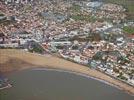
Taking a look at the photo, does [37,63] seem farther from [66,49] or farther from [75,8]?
[75,8]

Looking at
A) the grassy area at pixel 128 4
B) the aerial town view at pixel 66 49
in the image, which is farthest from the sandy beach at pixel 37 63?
the grassy area at pixel 128 4

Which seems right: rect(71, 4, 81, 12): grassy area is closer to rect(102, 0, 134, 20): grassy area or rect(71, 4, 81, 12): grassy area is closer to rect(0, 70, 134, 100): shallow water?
rect(102, 0, 134, 20): grassy area

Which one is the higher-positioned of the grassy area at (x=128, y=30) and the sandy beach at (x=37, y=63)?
the grassy area at (x=128, y=30)

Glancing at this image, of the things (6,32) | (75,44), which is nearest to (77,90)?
(75,44)

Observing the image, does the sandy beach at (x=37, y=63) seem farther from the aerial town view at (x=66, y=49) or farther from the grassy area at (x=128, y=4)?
the grassy area at (x=128, y=4)

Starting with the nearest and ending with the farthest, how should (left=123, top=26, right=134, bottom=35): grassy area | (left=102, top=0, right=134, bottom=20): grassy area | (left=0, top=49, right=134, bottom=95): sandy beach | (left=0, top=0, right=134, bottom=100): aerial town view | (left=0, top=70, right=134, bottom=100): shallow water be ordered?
(left=0, top=70, right=134, bottom=100): shallow water → (left=0, top=0, right=134, bottom=100): aerial town view → (left=0, top=49, right=134, bottom=95): sandy beach → (left=123, top=26, right=134, bottom=35): grassy area → (left=102, top=0, right=134, bottom=20): grassy area

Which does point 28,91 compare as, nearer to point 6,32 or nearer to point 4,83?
point 4,83

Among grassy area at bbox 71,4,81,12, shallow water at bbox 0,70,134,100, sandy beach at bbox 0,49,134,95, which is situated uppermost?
grassy area at bbox 71,4,81,12

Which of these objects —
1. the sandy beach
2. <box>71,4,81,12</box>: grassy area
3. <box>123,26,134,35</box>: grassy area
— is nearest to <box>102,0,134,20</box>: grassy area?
<box>71,4,81,12</box>: grassy area

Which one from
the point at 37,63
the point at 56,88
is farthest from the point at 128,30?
the point at 56,88
